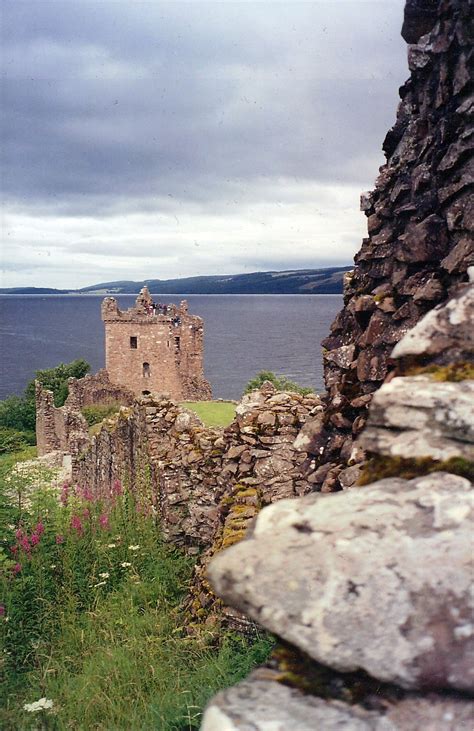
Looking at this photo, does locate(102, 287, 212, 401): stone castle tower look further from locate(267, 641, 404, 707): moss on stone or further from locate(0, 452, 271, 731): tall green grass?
locate(267, 641, 404, 707): moss on stone

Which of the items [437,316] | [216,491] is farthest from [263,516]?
[216,491]

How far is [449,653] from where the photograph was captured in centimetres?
234

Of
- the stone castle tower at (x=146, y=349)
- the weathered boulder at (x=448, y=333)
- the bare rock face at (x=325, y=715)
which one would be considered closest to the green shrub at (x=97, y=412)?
the stone castle tower at (x=146, y=349)

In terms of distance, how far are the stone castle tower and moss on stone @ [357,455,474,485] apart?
197ft

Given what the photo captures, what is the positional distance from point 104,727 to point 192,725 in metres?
0.88

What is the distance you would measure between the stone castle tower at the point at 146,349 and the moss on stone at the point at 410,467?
6006 centimetres

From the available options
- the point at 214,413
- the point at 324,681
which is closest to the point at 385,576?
the point at 324,681

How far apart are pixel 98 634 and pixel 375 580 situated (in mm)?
5768

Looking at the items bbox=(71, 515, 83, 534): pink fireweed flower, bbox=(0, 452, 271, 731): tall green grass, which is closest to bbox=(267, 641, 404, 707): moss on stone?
bbox=(0, 452, 271, 731): tall green grass

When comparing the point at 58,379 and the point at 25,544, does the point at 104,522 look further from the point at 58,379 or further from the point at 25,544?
the point at 58,379

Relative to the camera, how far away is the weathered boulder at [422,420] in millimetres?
2826

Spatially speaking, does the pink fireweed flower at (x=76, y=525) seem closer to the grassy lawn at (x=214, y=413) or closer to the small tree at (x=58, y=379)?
the grassy lawn at (x=214, y=413)

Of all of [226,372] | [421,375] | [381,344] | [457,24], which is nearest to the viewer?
[421,375]

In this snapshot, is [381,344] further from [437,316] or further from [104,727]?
[104,727]
